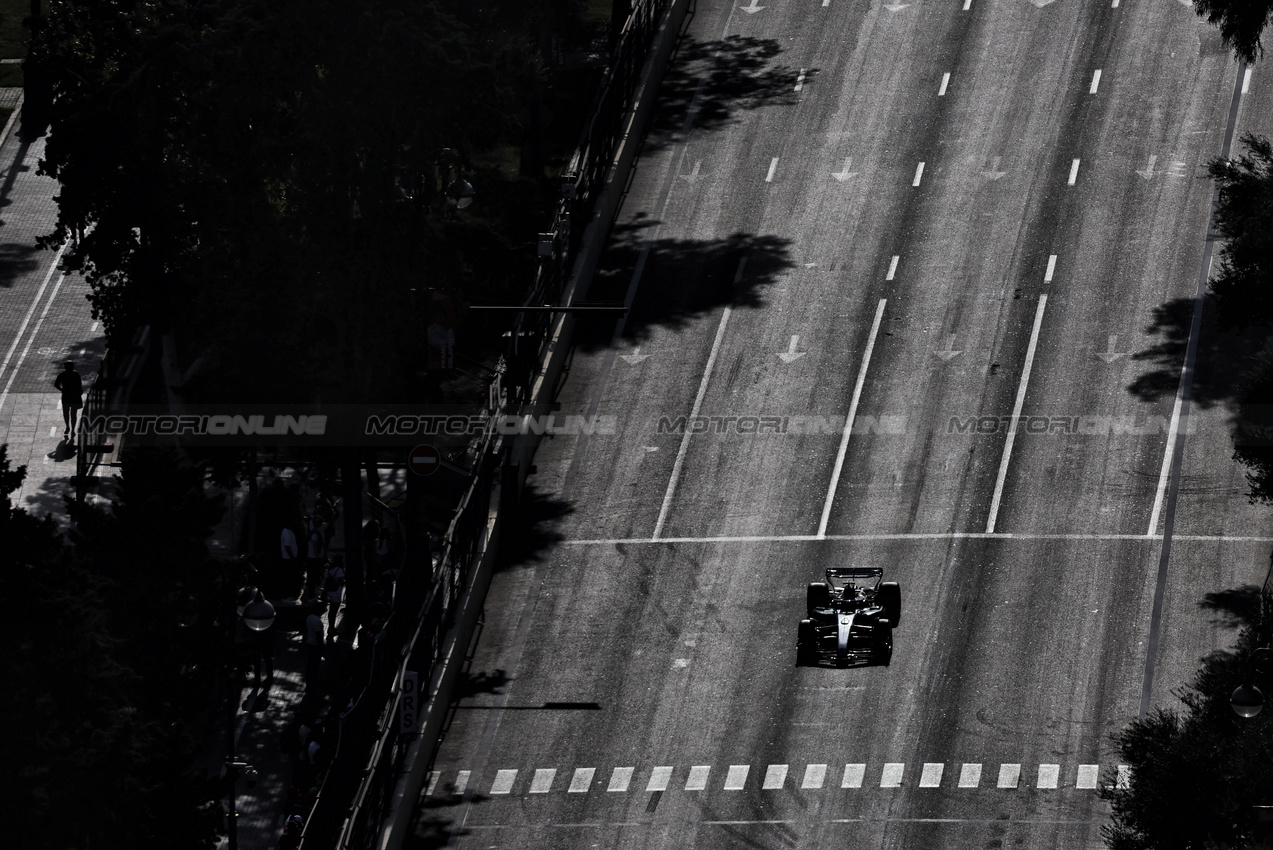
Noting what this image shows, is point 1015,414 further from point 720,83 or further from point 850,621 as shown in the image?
point 720,83

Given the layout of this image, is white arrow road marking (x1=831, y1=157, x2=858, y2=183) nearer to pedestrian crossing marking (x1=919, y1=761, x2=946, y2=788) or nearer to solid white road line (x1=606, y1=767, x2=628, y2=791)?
pedestrian crossing marking (x1=919, y1=761, x2=946, y2=788)

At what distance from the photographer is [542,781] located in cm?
4266

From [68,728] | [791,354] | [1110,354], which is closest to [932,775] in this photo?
[791,354]

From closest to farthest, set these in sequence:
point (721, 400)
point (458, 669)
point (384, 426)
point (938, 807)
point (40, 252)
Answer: point (938, 807) → point (458, 669) → point (384, 426) → point (721, 400) → point (40, 252)

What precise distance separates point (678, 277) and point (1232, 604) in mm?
15696

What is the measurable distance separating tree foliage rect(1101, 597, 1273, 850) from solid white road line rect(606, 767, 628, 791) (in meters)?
9.19

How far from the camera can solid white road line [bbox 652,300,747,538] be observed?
49.2m

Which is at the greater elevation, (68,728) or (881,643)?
(881,643)

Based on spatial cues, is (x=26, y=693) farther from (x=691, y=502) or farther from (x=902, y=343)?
(x=902, y=343)

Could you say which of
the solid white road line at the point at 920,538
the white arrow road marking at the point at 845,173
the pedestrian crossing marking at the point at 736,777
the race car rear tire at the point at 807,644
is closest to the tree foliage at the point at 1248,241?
the solid white road line at the point at 920,538

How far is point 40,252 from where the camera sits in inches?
2493

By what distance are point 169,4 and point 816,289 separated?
1646 cm

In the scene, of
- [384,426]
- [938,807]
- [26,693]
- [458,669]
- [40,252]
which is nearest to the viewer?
[26,693]

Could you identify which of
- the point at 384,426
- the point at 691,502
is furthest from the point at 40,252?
the point at 691,502
